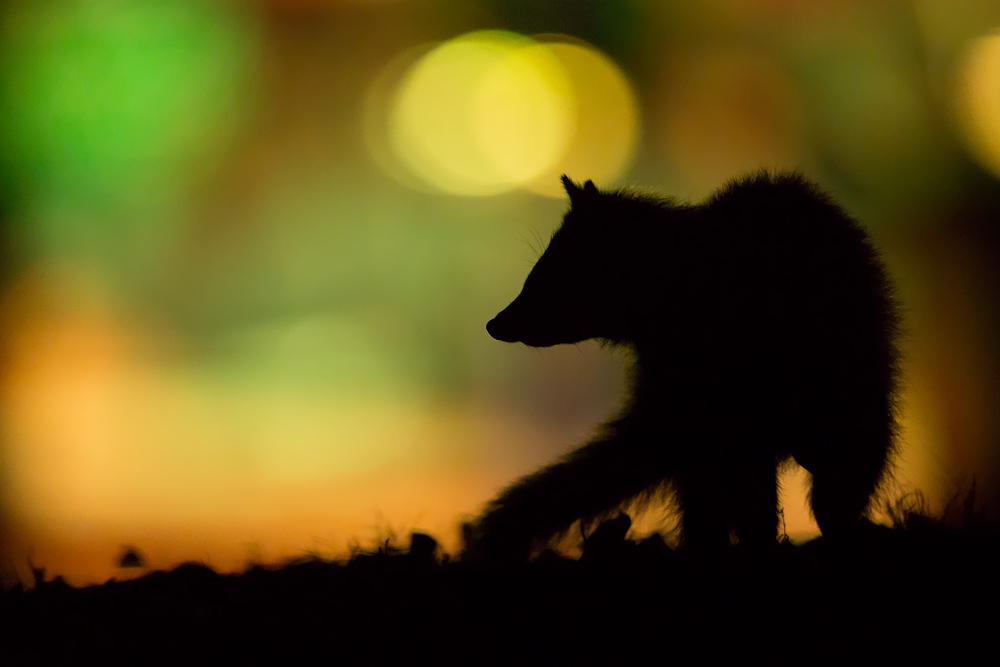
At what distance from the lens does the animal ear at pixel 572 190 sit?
2.76 m

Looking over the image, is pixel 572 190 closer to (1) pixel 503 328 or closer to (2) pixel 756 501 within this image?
(1) pixel 503 328

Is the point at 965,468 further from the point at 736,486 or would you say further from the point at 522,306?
the point at 522,306

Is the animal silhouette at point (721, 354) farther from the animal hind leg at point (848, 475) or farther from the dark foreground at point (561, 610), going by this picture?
the dark foreground at point (561, 610)

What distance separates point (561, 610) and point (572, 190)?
1476 mm

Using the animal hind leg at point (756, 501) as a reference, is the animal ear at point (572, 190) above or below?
above

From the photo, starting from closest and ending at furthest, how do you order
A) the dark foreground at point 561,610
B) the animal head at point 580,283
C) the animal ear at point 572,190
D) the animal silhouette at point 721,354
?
1. the dark foreground at point 561,610
2. the animal silhouette at point 721,354
3. the animal head at point 580,283
4. the animal ear at point 572,190

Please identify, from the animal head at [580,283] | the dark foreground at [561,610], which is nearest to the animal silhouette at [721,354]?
the animal head at [580,283]

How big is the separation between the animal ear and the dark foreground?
1.17 metres

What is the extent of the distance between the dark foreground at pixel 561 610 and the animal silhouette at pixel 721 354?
164 mm

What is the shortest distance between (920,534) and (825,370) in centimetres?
68

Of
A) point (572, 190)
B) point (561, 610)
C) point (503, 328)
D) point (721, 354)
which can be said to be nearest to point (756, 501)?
point (721, 354)

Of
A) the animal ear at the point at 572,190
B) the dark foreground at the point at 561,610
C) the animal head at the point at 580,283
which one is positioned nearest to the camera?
the dark foreground at the point at 561,610

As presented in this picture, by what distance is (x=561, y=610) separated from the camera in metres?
1.98

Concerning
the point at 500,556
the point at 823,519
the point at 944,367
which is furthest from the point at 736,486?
the point at 944,367
